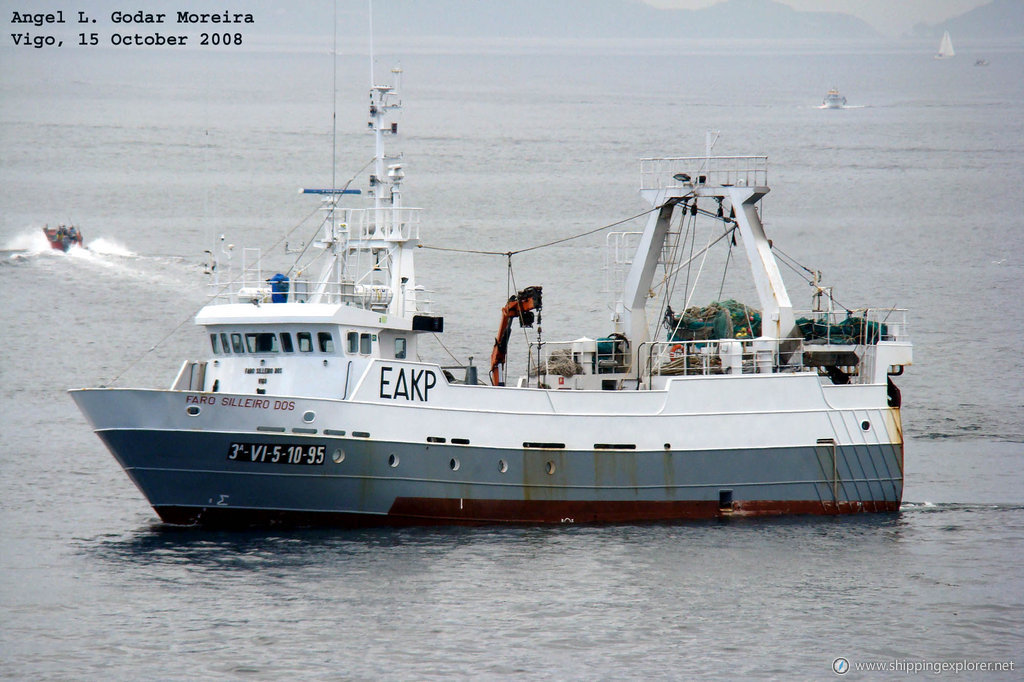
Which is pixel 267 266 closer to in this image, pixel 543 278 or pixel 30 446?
pixel 543 278

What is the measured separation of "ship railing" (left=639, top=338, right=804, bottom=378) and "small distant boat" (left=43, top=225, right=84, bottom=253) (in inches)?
1580

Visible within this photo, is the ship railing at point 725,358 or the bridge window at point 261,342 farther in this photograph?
the ship railing at point 725,358

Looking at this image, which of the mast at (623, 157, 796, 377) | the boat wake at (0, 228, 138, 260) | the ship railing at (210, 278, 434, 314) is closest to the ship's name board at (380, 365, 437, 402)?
the ship railing at (210, 278, 434, 314)

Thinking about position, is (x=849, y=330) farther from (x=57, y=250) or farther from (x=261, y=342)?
(x=57, y=250)

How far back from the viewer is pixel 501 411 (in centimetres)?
2645

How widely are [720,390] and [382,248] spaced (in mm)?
7856

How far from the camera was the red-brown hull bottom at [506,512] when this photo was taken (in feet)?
83.6

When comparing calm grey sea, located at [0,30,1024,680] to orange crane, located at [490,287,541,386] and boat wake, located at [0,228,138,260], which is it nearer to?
boat wake, located at [0,228,138,260]

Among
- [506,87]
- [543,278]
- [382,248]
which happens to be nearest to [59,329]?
[543,278]

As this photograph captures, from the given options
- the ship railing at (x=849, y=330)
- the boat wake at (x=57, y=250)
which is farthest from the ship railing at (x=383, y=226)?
the boat wake at (x=57, y=250)

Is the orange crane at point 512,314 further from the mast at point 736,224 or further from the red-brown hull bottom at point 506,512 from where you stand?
the red-brown hull bottom at point 506,512

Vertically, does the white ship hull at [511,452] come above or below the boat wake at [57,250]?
below

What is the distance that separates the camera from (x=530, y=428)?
26609 millimetres

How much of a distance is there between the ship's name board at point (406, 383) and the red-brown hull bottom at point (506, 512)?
6.76ft
